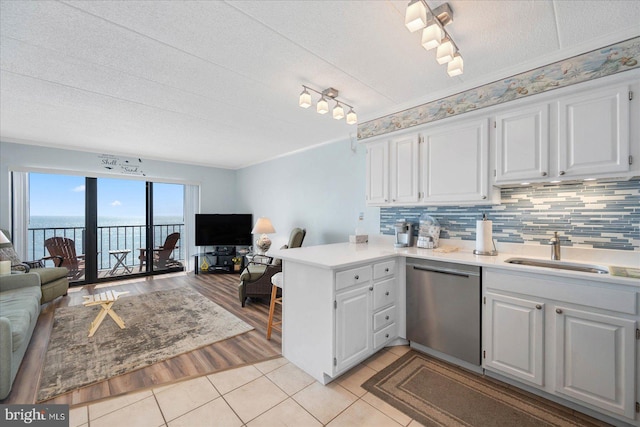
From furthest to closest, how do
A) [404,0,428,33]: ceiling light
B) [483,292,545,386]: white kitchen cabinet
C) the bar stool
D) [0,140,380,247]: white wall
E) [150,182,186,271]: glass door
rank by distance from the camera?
[150,182,186,271]: glass door < [0,140,380,247]: white wall < the bar stool < [483,292,545,386]: white kitchen cabinet < [404,0,428,33]: ceiling light

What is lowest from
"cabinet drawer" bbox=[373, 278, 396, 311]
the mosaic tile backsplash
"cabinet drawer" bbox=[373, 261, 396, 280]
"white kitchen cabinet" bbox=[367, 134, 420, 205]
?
"cabinet drawer" bbox=[373, 278, 396, 311]

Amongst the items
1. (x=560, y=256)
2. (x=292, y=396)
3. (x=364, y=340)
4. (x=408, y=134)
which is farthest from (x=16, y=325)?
(x=560, y=256)

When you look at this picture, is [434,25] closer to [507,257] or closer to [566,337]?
[507,257]

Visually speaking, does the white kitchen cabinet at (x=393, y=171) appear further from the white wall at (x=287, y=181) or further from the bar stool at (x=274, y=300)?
the bar stool at (x=274, y=300)

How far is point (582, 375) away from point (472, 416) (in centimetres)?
72

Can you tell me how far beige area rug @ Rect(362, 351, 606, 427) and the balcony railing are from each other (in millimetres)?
5398

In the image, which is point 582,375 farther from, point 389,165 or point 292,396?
point 389,165

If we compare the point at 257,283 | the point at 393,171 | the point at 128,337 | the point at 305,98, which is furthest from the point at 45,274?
the point at 393,171

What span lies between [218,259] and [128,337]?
3213 millimetres

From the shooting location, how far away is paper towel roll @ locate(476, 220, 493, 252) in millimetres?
2293

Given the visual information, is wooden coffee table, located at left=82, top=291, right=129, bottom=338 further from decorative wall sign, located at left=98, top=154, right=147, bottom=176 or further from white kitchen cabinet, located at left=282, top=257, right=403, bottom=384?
decorative wall sign, located at left=98, top=154, right=147, bottom=176

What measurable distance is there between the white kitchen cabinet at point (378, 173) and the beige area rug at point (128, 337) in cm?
207

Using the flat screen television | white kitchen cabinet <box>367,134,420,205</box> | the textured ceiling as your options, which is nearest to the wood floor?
white kitchen cabinet <box>367,134,420,205</box>

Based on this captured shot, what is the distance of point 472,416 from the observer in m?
1.68
